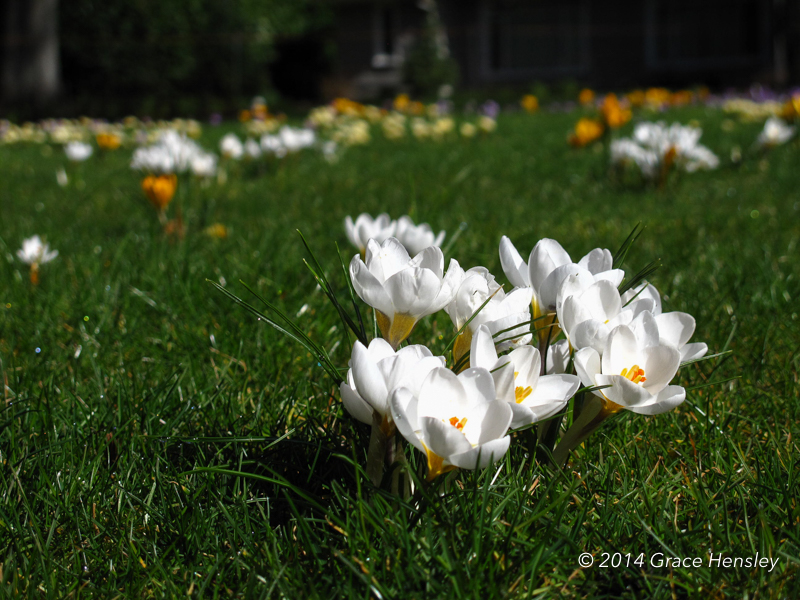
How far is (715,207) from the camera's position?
3.64m

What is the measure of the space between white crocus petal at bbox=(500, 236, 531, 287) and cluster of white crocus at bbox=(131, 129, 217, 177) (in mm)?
2447

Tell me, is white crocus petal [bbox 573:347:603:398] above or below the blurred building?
below

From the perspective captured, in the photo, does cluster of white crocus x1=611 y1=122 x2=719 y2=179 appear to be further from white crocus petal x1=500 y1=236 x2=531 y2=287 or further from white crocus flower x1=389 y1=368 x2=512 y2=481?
white crocus flower x1=389 y1=368 x2=512 y2=481

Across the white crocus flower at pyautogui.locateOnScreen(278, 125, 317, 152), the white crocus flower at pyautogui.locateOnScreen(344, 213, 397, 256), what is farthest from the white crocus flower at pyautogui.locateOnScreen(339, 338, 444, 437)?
the white crocus flower at pyautogui.locateOnScreen(278, 125, 317, 152)

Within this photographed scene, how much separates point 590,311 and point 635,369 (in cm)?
11

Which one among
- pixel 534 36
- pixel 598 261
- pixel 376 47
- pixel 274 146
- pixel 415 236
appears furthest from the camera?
pixel 376 47

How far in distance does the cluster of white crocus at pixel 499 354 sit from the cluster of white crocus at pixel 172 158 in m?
2.48

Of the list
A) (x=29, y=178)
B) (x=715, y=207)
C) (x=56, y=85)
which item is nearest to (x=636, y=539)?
(x=715, y=207)

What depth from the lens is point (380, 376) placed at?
937 millimetres

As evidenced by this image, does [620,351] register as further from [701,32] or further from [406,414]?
[701,32]

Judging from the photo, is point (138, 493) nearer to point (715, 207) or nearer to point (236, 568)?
point (236, 568)

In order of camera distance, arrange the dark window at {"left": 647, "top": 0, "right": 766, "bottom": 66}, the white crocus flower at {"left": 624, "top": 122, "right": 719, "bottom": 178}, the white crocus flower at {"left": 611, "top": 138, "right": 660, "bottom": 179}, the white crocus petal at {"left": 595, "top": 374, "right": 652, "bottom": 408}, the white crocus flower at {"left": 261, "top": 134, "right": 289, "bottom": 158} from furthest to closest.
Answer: the dark window at {"left": 647, "top": 0, "right": 766, "bottom": 66}, the white crocus flower at {"left": 261, "top": 134, "right": 289, "bottom": 158}, the white crocus flower at {"left": 611, "top": 138, "right": 660, "bottom": 179}, the white crocus flower at {"left": 624, "top": 122, "right": 719, "bottom": 178}, the white crocus petal at {"left": 595, "top": 374, "right": 652, "bottom": 408}

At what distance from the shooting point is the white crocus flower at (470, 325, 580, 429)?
0.96 m

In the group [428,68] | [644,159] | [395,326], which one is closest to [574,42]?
[428,68]
